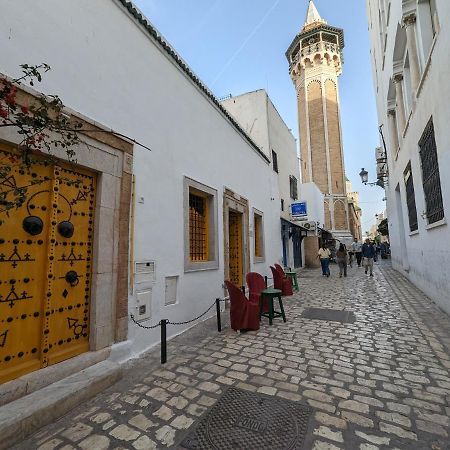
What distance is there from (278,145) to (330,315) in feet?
34.4

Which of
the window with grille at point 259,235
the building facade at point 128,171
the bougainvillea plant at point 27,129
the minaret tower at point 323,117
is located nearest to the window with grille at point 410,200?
the window with grille at point 259,235

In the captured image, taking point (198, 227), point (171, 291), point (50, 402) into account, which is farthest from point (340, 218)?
point (50, 402)

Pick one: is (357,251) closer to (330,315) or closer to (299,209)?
(299,209)

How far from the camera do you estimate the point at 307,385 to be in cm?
Answer: 299

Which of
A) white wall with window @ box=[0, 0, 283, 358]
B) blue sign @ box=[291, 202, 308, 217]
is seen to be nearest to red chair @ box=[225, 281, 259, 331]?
white wall with window @ box=[0, 0, 283, 358]

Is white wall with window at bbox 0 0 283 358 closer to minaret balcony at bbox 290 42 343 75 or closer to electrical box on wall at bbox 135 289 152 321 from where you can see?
electrical box on wall at bbox 135 289 152 321

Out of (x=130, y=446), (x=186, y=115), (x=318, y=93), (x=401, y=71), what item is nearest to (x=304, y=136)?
(x=318, y=93)

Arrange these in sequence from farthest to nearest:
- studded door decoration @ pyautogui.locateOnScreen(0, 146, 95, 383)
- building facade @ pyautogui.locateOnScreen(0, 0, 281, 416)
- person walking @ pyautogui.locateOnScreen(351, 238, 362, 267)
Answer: person walking @ pyautogui.locateOnScreen(351, 238, 362, 267)
building facade @ pyautogui.locateOnScreen(0, 0, 281, 416)
studded door decoration @ pyautogui.locateOnScreen(0, 146, 95, 383)

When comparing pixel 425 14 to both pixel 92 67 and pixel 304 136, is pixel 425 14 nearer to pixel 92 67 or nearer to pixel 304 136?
pixel 92 67

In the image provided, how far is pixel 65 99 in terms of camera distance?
330 cm

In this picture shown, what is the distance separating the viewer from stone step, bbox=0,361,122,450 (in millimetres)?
2195

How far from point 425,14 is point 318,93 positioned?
3041 centimetres

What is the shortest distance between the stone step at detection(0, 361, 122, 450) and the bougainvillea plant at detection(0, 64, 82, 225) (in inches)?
69.5

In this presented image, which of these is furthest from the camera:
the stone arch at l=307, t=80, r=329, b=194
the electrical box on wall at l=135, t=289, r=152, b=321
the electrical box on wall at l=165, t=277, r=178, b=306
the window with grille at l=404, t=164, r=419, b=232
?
the stone arch at l=307, t=80, r=329, b=194
